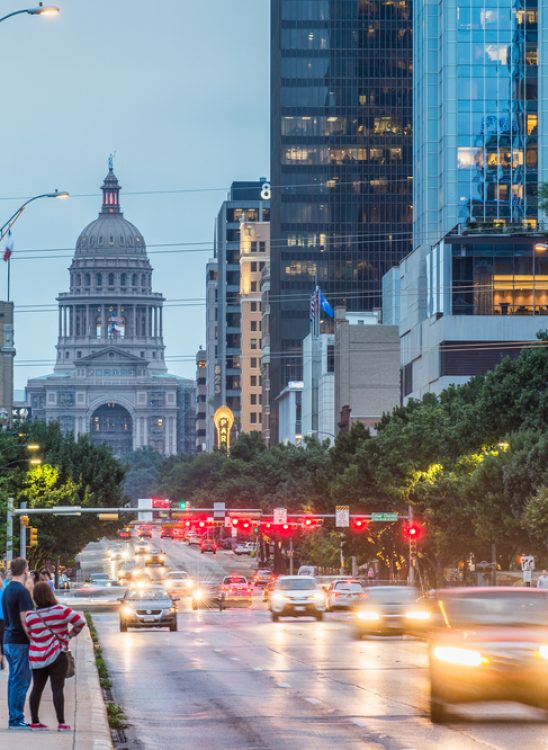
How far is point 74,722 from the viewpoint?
20.7m

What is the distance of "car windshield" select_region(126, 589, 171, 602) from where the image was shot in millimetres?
53406

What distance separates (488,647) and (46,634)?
17.3 feet

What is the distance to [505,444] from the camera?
248ft

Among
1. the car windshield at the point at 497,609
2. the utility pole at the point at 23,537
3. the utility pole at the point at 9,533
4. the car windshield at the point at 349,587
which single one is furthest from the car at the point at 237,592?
the car windshield at the point at 497,609

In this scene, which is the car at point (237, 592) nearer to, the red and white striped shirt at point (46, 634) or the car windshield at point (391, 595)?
the car windshield at point (391, 595)

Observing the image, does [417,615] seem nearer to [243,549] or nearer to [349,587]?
[349,587]

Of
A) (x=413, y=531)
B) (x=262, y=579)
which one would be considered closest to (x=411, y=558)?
(x=413, y=531)

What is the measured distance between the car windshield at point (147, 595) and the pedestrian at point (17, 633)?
109 feet

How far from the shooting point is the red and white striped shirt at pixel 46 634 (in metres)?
19.8

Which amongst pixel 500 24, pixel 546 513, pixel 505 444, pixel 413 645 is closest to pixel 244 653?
pixel 413 645

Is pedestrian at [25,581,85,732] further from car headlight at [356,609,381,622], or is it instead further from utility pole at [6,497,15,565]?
utility pole at [6,497,15,565]

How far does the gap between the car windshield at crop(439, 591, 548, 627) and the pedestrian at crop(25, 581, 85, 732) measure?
195 inches

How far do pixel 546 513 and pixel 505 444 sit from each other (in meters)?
14.4

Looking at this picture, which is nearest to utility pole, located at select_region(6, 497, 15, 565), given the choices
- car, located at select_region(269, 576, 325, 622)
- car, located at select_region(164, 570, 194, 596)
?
car, located at select_region(164, 570, 194, 596)
